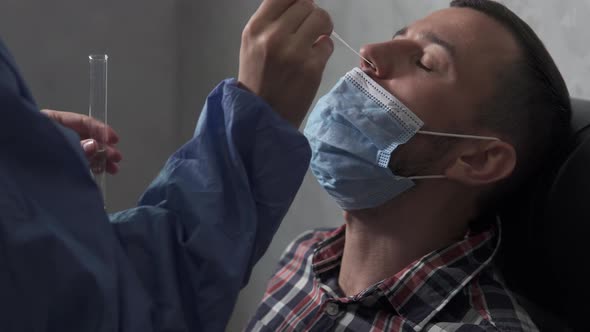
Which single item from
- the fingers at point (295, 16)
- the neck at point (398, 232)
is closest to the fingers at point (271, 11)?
the fingers at point (295, 16)

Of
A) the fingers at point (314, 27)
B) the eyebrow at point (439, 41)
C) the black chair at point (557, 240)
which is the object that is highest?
the fingers at point (314, 27)

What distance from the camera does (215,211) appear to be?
0.74 metres

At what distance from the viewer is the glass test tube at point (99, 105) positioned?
99 cm

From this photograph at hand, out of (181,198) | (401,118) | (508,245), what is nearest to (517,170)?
(508,245)

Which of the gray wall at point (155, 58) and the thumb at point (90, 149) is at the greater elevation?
the thumb at point (90, 149)

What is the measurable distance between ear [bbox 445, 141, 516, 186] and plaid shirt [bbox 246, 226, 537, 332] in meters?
0.12

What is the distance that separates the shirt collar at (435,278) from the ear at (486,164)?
114 millimetres

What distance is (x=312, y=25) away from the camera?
2.66 feet

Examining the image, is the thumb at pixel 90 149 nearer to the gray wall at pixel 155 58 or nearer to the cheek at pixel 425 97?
the cheek at pixel 425 97

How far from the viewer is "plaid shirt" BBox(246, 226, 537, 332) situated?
113 cm

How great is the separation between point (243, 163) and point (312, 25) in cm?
20

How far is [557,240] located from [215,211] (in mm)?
658

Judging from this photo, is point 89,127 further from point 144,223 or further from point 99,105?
point 144,223

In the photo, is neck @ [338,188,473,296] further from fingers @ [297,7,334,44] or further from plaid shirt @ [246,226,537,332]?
fingers @ [297,7,334,44]
